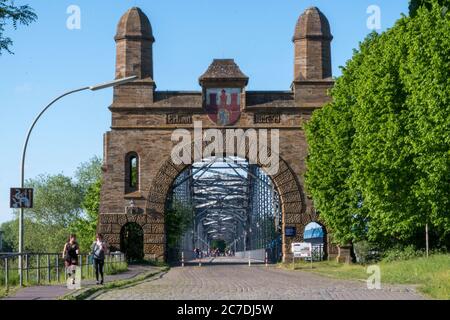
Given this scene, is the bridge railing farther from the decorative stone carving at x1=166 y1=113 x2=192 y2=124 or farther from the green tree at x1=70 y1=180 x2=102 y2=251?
the green tree at x1=70 y1=180 x2=102 y2=251

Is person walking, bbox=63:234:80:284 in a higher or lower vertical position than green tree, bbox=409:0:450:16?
lower

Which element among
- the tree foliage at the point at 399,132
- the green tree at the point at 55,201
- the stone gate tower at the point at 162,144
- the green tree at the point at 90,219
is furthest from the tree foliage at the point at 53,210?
the tree foliage at the point at 399,132

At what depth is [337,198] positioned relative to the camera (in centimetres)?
4378

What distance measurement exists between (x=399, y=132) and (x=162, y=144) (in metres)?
21.4

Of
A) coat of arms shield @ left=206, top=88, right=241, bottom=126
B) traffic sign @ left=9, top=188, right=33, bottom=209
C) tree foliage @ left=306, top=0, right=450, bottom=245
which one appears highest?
coat of arms shield @ left=206, top=88, right=241, bottom=126

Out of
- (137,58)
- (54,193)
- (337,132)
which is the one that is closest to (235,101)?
(137,58)

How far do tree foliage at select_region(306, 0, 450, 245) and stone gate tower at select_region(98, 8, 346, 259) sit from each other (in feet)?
29.7

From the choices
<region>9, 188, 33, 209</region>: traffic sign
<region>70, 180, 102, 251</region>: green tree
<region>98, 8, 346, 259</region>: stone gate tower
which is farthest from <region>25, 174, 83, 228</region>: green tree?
<region>9, 188, 33, 209</region>: traffic sign

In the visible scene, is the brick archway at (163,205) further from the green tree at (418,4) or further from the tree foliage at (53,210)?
the tree foliage at (53,210)

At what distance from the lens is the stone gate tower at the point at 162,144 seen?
52.3 metres

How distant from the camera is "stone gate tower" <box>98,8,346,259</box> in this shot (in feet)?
172

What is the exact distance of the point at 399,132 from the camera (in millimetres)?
33875
